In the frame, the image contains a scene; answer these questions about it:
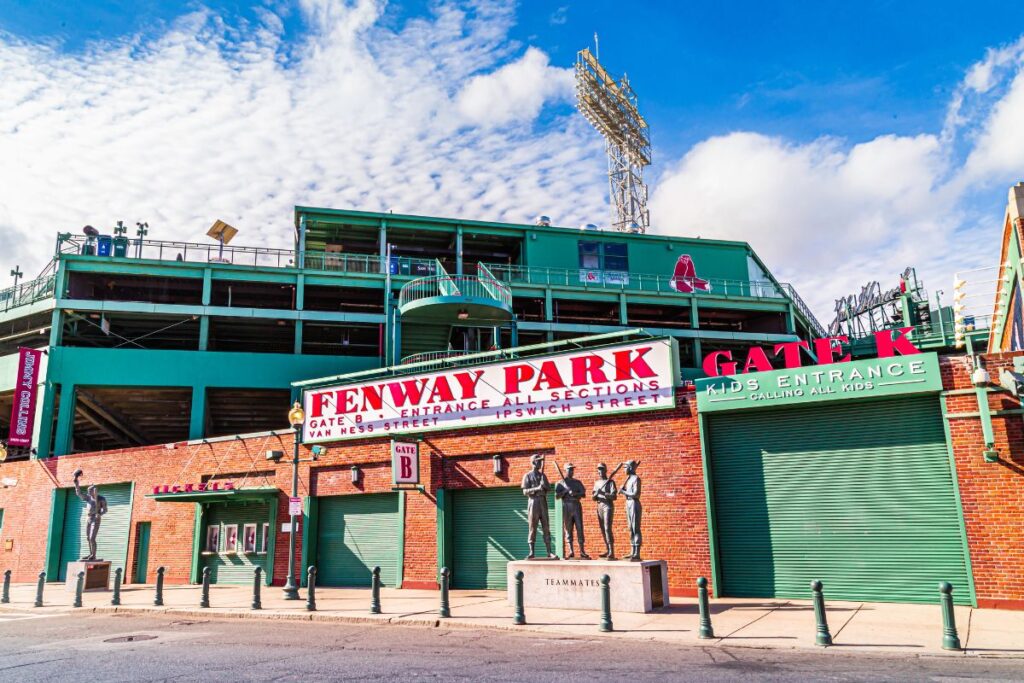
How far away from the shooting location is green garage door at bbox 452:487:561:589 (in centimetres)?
1852

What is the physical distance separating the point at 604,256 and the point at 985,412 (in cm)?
3035

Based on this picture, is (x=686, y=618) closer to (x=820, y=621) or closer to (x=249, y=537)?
(x=820, y=621)

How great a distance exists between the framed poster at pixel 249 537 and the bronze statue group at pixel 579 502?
34.9 feet

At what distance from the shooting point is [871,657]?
945 cm

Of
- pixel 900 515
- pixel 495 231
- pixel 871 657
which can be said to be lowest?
pixel 871 657

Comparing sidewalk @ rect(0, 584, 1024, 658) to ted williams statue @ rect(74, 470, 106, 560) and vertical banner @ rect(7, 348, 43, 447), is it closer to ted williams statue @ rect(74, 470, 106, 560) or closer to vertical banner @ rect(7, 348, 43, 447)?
ted williams statue @ rect(74, 470, 106, 560)

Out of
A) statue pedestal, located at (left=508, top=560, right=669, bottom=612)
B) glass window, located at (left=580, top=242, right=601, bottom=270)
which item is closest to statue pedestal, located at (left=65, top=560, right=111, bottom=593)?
statue pedestal, located at (left=508, top=560, right=669, bottom=612)

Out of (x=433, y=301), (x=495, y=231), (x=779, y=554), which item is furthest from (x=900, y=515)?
(x=495, y=231)

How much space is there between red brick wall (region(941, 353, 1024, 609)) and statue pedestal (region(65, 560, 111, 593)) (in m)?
21.9

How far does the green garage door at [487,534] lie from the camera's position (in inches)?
729

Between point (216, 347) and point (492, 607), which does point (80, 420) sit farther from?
point (492, 607)

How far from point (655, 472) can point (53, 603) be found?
15274 mm

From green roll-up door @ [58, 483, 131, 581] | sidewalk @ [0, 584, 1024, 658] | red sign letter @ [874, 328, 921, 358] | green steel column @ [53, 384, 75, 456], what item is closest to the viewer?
sidewalk @ [0, 584, 1024, 658]

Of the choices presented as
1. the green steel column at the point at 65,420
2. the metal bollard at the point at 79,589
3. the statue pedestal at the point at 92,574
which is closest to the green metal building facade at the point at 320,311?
the green steel column at the point at 65,420
